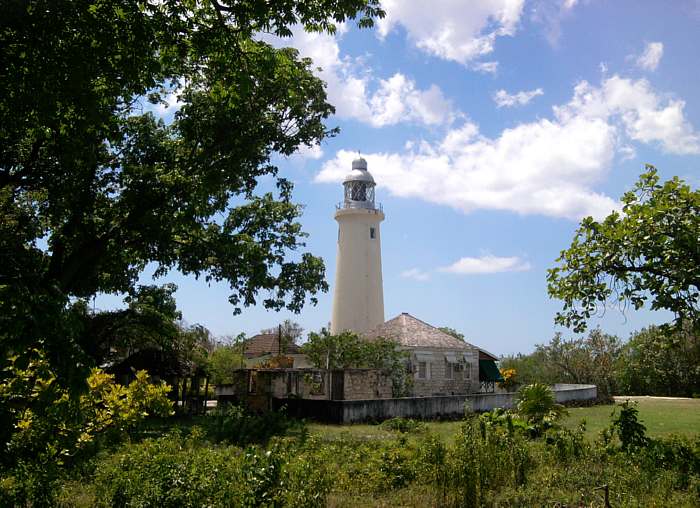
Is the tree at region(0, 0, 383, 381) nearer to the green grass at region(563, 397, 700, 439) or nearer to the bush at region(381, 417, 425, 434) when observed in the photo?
the bush at region(381, 417, 425, 434)

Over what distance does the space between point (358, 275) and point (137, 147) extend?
76.2ft

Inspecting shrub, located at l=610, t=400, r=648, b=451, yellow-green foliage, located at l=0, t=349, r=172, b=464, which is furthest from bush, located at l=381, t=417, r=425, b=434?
yellow-green foliage, located at l=0, t=349, r=172, b=464

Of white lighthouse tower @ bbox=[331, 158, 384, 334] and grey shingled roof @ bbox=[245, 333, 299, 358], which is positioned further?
grey shingled roof @ bbox=[245, 333, 299, 358]

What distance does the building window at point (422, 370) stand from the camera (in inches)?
1148

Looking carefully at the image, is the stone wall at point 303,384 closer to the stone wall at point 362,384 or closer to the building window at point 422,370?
the stone wall at point 362,384

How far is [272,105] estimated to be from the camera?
52.4 ft

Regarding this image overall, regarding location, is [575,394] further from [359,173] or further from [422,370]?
[359,173]

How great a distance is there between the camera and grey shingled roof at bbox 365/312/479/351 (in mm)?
29297

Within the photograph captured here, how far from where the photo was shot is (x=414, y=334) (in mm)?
29891

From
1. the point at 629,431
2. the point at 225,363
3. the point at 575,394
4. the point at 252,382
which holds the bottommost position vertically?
the point at 629,431

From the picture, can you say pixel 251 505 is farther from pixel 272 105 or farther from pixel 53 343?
pixel 272 105

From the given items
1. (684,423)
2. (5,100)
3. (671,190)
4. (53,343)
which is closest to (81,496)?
(53,343)

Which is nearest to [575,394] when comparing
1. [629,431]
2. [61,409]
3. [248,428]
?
[248,428]

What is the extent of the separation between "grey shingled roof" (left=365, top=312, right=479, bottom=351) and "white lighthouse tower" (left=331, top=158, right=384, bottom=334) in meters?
6.92
